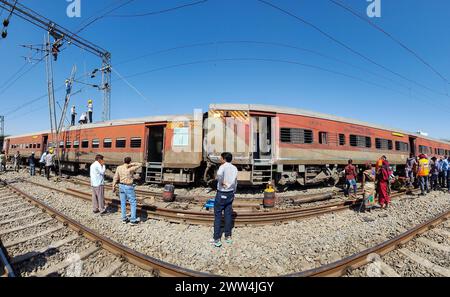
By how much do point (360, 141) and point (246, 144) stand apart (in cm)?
→ 799

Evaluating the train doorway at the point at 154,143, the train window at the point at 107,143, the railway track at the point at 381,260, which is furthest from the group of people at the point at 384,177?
the train window at the point at 107,143

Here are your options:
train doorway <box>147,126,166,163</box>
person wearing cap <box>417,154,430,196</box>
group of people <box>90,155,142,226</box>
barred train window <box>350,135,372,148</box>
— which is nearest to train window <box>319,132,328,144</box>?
barred train window <box>350,135,372,148</box>

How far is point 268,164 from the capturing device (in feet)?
27.7

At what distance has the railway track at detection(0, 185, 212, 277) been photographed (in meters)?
3.08

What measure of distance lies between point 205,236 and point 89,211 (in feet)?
14.1

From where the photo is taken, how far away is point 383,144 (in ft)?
43.8

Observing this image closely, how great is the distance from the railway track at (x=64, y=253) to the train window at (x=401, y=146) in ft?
58.5

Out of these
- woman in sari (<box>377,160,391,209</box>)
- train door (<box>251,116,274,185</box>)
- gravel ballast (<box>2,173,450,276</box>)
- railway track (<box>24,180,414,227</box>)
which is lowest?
gravel ballast (<box>2,173,450,276</box>)

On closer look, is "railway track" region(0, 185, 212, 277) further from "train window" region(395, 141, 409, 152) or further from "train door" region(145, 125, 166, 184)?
"train window" region(395, 141, 409, 152)

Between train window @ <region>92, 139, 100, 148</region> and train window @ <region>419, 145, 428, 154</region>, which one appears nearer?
train window @ <region>92, 139, 100, 148</region>

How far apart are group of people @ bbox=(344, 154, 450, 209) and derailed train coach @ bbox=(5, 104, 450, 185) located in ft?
5.32

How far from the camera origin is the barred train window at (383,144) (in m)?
12.9

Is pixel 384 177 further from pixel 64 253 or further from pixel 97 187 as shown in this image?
pixel 97 187
